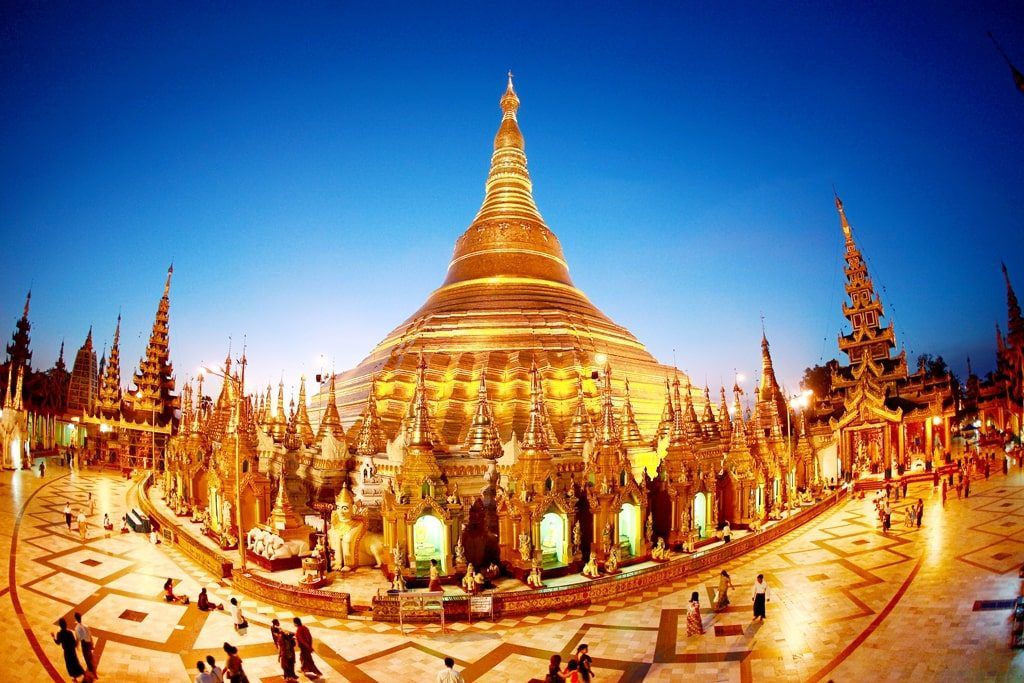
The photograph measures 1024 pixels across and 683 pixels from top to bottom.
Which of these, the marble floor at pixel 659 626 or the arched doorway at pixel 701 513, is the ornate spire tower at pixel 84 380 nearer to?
the marble floor at pixel 659 626

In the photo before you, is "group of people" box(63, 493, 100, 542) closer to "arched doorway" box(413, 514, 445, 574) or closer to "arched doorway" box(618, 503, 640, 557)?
"arched doorway" box(413, 514, 445, 574)

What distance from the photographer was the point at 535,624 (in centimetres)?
1183

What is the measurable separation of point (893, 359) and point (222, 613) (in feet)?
136

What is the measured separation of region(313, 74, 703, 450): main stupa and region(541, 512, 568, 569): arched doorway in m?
5.10

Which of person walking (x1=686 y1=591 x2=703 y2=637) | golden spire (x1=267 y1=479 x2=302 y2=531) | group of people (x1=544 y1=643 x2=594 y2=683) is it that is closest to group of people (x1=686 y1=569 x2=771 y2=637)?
person walking (x1=686 y1=591 x2=703 y2=637)

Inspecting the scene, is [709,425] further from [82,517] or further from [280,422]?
[82,517]

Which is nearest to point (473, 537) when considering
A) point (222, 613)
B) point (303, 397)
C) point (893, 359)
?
point (222, 613)

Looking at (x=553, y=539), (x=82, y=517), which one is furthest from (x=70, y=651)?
(x=82, y=517)

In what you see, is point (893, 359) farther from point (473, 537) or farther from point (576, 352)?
point (473, 537)

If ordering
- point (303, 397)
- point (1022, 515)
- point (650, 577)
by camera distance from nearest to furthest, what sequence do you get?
point (650, 577) → point (1022, 515) → point (303, 397)

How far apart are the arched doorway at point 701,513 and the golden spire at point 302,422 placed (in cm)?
1703

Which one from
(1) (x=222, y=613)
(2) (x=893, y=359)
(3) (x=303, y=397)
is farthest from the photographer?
(2) (x=893, y=359)

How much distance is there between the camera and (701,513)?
18.5 meters

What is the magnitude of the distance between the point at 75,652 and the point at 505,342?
1925 centimetres
